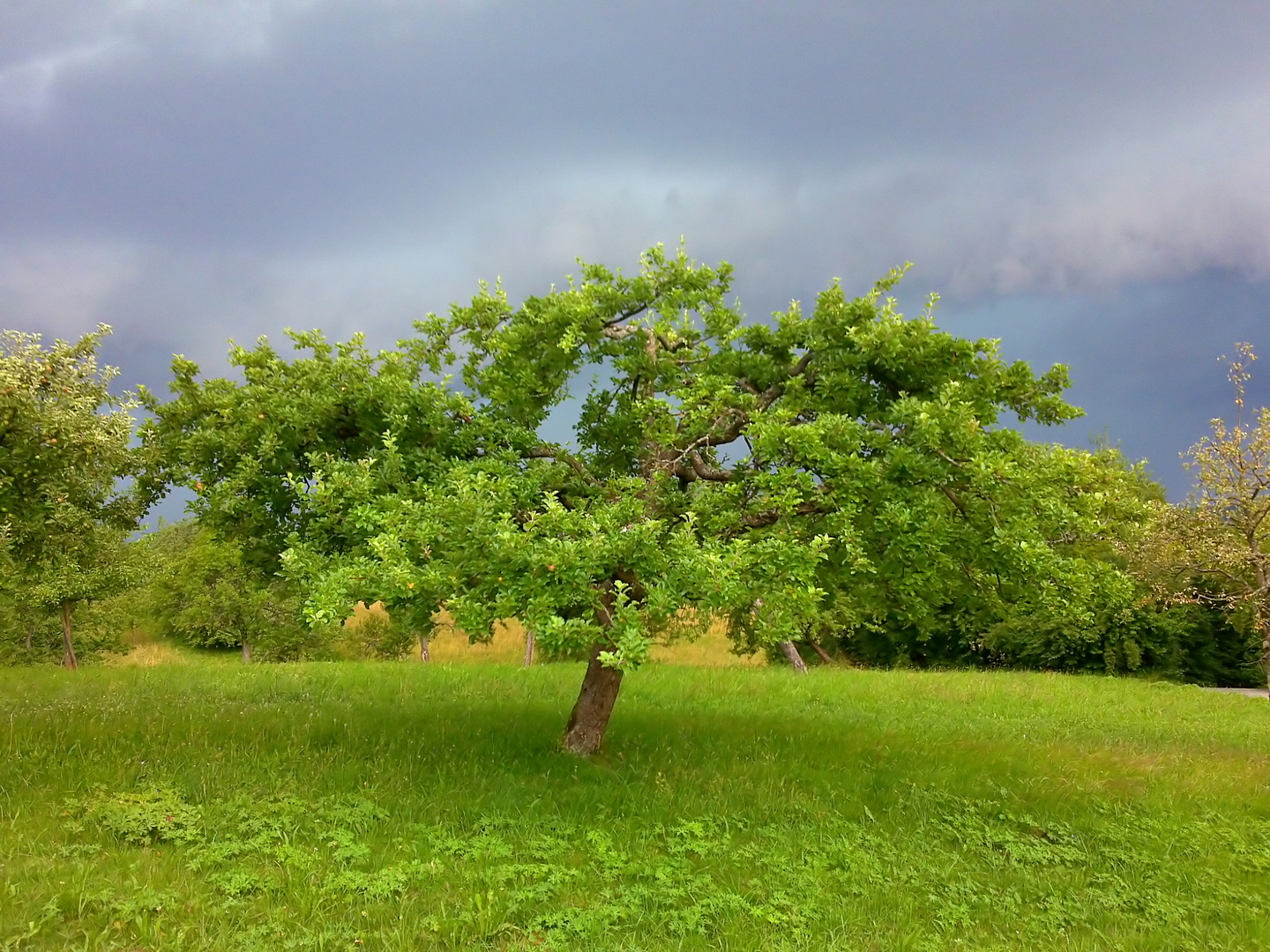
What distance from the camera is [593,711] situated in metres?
14.2

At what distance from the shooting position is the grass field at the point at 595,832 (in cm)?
829

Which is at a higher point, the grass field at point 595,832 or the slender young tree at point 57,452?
the slender young tree at point 57,452

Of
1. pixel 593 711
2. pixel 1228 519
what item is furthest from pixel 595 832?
pixel 1228 519

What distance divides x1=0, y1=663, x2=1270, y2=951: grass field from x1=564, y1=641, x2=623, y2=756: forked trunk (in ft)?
1.35

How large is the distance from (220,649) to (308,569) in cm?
5063

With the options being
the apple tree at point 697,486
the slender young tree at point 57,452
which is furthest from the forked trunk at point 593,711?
the slender young tree at point 57,452

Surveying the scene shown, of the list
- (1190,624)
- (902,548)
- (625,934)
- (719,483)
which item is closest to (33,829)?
(625,934)

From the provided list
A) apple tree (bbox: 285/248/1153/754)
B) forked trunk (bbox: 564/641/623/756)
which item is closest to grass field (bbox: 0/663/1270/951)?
forked trunk (bbox: 564/641/623/756)

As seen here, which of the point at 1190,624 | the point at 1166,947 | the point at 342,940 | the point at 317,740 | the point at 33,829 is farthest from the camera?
the point at 1190,624

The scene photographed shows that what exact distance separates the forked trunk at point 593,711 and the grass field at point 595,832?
0.41 m

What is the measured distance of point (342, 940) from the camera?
7.77 m

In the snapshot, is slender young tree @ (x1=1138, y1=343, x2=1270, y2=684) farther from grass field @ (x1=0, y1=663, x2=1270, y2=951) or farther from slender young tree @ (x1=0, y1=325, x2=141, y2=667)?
slender young tree @ (x1=0, y1=325, x2=141, y2=667)

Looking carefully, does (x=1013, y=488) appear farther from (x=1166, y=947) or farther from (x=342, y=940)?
(x=342, y=940)

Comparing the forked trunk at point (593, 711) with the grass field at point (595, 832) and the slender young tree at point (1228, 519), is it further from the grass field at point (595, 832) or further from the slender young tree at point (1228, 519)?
the slender young tree at point (1228, 519)
